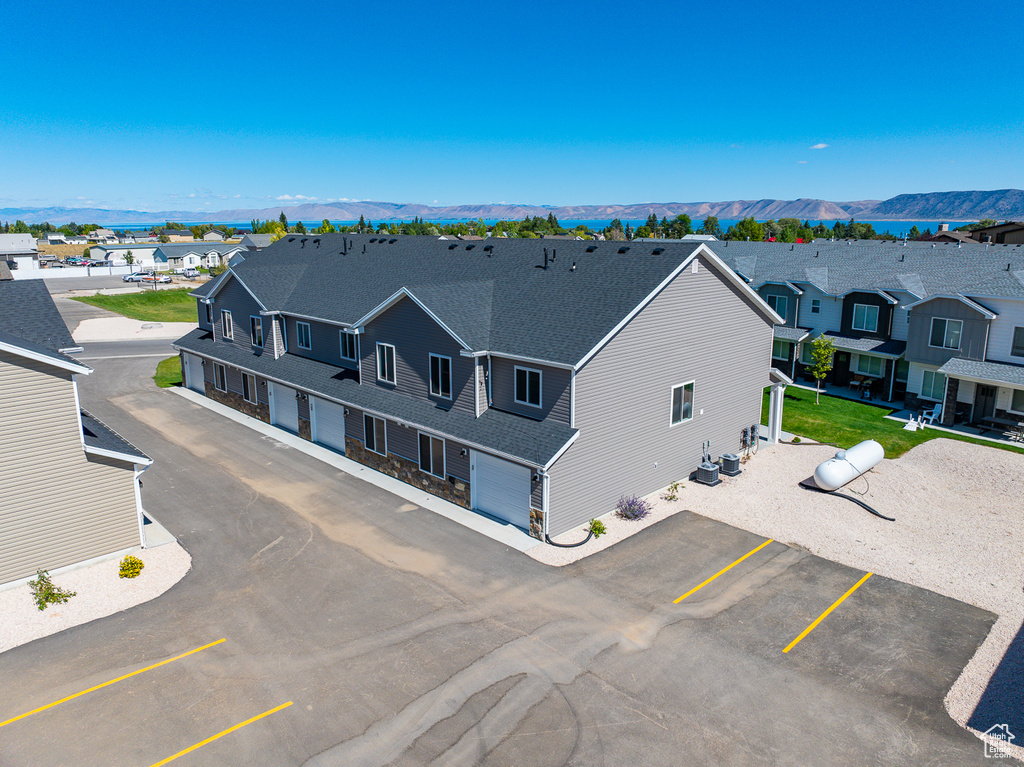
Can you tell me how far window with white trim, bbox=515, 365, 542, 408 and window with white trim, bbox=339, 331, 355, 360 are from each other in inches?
409

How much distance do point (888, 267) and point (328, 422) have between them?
114ft

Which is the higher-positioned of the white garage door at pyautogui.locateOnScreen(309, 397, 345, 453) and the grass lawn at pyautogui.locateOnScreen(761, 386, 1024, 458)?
the white garage door at pyautogui.locateOnScreen(309, 397, 345, 453)

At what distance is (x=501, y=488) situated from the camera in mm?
20750

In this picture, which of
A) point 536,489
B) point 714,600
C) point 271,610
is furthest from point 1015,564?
point 271,610

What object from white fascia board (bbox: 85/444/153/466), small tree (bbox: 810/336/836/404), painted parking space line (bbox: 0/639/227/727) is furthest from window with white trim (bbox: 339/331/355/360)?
small tree (bbox: 810/336/836/404)

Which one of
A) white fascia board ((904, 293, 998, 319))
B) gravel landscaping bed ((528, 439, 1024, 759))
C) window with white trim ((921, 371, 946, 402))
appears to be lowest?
gravel landscaping bed ((528, 439, 1024, 759))

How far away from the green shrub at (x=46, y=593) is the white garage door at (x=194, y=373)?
2174 cm

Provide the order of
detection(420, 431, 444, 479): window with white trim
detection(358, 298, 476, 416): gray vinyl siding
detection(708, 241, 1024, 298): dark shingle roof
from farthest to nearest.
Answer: detection(708, 241, 1024, 298): dark shingle roof < detection(420, 431, 444, 479): window with white trim < detection(358, 298, 476, 416): gray vinyl siding

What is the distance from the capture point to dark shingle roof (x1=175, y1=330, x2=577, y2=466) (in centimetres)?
1967

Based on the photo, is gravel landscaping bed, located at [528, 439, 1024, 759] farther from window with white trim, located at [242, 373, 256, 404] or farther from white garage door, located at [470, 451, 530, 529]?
window with white trim, located at [242, 373, 256, 404]

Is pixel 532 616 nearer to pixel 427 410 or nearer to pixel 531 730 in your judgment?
pixel 531 730

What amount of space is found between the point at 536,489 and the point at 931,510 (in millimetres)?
14119

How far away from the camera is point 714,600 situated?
54.1ft

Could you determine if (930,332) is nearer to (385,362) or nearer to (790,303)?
(790,303)
